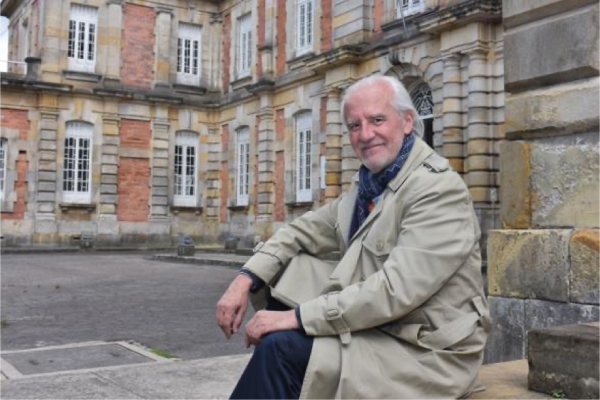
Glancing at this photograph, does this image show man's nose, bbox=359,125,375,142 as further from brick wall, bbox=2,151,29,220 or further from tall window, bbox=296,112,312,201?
brick wall, bbox=2,151,29,220

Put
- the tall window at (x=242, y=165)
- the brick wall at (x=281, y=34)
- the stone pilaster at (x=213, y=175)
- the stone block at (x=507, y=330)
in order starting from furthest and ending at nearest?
1. the stone pilaster at (x=213, y=175)
2. the tall window at (x=242, y=165)
3. the brick wall at (x=281, y=34)
4. the stone block at (x=507, y=330)

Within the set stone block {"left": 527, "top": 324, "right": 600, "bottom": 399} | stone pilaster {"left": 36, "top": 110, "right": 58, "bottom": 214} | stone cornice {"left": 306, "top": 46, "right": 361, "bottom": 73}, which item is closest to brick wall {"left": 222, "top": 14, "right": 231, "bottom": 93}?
stone pilaster {"left": 36, "top": 110, "right": 58, "bottom": 214}

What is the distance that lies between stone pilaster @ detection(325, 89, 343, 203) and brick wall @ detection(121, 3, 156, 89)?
30.5 feet

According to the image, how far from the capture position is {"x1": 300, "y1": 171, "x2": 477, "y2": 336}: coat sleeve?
2234 mm

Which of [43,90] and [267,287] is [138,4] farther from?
[267,287]

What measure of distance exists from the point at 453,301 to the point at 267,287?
2.71 feet

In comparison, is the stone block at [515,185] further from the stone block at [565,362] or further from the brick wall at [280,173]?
the brick wall at [280,173]

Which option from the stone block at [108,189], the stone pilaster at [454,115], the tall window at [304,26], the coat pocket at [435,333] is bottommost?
the coat pocket at [435,333]

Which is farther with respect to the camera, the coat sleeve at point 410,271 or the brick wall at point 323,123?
the brick wall at point 323,123

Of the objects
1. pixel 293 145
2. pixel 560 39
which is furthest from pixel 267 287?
pixel 293 145

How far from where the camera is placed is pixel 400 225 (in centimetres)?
243

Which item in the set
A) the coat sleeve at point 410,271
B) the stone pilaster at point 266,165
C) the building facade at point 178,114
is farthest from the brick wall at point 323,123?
the coat sleeve at point 410,271

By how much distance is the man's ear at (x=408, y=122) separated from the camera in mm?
2651

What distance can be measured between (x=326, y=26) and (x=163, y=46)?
27.5 ft
